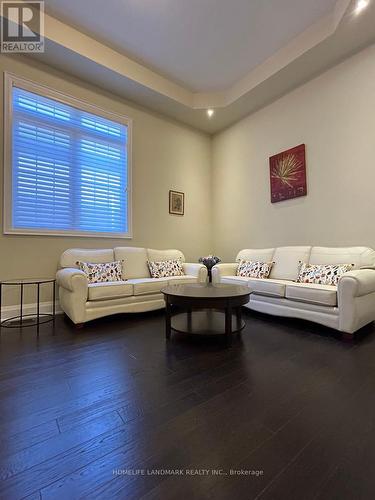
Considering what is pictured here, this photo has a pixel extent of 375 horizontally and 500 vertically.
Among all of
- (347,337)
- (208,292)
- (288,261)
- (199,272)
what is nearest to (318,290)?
(347,337)

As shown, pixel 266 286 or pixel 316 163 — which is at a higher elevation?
pixel 316 163

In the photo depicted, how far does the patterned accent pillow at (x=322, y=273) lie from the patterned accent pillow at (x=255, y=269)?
495 mm

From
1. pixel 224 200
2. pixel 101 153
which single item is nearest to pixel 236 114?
pixel 224 200

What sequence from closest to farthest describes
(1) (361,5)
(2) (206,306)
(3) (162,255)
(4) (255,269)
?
(2) (206,306) < (1) (361,5) < (4) (255,269) < (3) (162,255)

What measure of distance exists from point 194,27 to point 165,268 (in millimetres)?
3100

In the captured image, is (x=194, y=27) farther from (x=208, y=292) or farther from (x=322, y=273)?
(x=322, y=273)

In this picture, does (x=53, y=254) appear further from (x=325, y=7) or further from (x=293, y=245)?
(x=325, y=7)

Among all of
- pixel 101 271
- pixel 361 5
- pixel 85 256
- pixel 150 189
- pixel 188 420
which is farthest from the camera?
pixel 150 189

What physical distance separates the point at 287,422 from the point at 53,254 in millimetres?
→ 3221

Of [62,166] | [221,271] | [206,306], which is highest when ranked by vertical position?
[62,166]

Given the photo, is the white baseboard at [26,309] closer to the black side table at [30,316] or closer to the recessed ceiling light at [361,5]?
the black side table at [30,316]

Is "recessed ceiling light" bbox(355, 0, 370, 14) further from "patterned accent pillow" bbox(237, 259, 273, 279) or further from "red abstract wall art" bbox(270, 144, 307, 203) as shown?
"patterned accent pillow" bbox(237, 259, 273, 279)

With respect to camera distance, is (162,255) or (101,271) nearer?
(101,271)

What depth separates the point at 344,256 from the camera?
2.89 m
